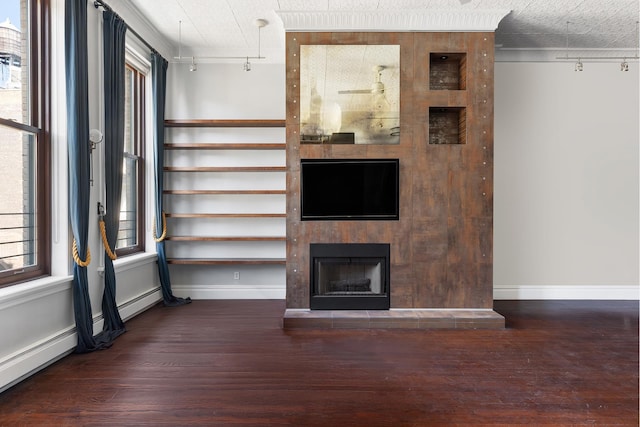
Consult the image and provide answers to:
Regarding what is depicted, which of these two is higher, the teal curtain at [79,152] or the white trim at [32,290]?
the teal curtain at [79,152]

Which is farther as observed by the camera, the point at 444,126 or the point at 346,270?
the point at 444,126

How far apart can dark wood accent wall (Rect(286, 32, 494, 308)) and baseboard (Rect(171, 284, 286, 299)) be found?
96 cm

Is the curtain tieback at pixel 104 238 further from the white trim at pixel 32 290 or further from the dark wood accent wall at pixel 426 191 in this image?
the dark wood accent wall at pixel 426 191

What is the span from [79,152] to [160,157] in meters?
1.59

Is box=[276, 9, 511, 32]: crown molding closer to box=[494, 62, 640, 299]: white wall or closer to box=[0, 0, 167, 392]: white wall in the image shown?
box=[494, 62, 640, 299]: white wall

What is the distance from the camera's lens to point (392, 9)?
12.5 feet

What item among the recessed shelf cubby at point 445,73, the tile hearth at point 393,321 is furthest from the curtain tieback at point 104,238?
the recessed shelf cubby at point 445,73

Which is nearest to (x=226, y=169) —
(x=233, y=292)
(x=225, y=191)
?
(x=225, y=191)

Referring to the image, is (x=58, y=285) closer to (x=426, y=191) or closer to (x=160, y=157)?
(x=160, y=157)

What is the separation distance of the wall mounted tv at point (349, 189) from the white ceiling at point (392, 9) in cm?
158

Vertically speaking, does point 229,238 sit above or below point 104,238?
below

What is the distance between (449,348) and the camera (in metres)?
3.20

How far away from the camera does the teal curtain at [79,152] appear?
294 centimetres

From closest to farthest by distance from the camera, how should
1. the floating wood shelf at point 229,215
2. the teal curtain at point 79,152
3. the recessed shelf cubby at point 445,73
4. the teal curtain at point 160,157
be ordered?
the teal curtain at point 79,152 < the recessed shelf cubby at point 445,73 < the teal curtain at point 160,157 < the floating wood shelf at point 229,215
